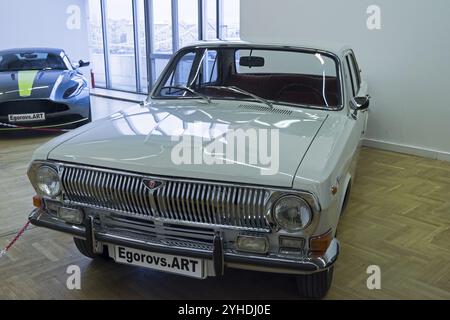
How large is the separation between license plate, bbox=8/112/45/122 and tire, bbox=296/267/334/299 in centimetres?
499

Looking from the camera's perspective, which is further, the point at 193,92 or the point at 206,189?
the point at 193,92

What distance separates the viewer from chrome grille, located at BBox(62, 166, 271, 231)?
6.55 ft

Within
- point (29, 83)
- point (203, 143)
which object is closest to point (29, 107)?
point (29, 83)

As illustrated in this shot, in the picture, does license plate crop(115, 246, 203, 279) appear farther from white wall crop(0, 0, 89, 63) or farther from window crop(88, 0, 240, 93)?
white wall crop(0, 0, 89, 63)

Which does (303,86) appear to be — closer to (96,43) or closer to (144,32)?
(144,32)

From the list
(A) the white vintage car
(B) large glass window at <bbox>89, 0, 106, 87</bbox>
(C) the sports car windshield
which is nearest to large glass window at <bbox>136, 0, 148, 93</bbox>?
(B) large glass window at <bbox>89, 0, 106, 87</bbox>

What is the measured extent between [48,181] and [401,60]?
463 centimetres

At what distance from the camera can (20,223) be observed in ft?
11.5

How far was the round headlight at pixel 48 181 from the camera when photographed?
91.7 inches

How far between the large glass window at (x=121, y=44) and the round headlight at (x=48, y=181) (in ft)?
29.8

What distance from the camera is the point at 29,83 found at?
6352 mm

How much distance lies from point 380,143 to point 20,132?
16.8ft

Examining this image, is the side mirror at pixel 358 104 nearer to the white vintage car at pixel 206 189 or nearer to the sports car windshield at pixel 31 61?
the white vintage car at pixel 206 189

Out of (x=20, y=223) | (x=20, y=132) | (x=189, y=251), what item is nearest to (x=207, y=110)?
(x=189, y=251)
